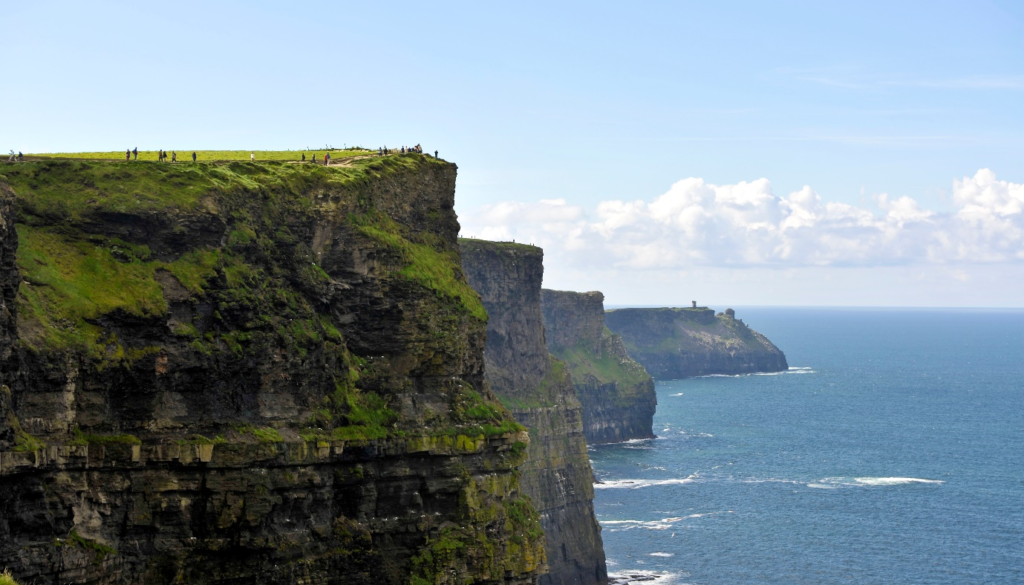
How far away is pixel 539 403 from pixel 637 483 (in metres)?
34.6

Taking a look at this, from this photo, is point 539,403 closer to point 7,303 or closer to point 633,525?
point 633,525

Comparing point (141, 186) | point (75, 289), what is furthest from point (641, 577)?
point (75, 289)

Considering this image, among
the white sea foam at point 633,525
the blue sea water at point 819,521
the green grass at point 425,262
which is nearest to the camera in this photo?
the green grass at point 425,262

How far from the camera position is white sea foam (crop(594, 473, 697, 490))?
181 m

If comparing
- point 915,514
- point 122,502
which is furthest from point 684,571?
point 122,502

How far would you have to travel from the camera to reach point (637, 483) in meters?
184

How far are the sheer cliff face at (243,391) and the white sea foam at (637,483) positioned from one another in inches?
4060

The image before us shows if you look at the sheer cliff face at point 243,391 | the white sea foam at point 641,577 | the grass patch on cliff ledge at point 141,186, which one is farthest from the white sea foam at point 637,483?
the grass patch on cliff ledge at point 141,186

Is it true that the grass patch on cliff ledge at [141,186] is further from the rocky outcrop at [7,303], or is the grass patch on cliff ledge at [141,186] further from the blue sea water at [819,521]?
the blue sea water at [819,521]

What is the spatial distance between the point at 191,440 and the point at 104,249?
10196 millimetres

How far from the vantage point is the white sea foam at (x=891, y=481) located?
178 meters

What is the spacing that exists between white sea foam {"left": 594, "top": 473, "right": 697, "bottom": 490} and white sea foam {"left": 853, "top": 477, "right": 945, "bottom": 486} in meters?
22.5

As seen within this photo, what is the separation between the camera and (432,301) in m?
76.4

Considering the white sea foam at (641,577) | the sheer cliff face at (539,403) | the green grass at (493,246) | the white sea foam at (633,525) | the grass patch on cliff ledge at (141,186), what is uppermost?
the green grass at (493,246)
